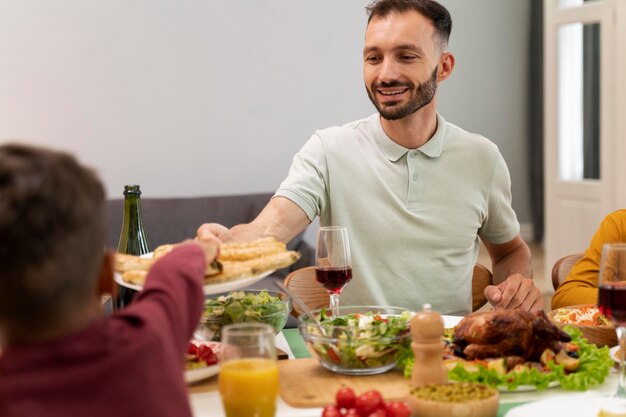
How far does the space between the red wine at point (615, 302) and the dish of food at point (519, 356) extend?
0.47ft

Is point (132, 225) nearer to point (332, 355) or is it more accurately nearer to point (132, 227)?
point (132, 227)

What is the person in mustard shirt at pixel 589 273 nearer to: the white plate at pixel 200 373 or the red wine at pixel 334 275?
the red wine at pixel 334 275

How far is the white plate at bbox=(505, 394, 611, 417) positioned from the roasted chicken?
135 millimetres

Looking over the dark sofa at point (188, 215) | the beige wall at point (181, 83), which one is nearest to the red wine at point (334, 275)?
the dark sofa at point (188, 215)

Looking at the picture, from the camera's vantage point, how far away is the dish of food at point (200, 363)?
152 cm

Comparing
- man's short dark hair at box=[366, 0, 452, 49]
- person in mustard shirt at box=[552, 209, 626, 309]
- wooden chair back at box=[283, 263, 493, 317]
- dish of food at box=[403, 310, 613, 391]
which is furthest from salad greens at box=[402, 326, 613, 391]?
man's short dark hair at box=[366, 0, 452, 49]

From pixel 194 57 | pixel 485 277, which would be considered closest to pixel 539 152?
pixel 194 57

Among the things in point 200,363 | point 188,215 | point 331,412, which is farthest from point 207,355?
point 188,215

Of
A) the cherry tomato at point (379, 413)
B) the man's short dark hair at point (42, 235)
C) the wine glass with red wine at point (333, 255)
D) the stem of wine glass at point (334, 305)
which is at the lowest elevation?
the cherry tomato at point (379, 413)

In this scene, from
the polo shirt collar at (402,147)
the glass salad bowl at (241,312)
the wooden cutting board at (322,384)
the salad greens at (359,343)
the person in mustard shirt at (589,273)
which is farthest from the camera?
the polo shirt collar at (402,147)

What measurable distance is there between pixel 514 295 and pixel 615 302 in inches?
26.8

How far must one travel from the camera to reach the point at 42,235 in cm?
87

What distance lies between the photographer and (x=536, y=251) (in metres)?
8.30

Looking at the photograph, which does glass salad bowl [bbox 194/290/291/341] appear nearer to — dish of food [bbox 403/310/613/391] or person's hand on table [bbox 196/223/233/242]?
person's hand on table [bbox 196/223/233/242]
